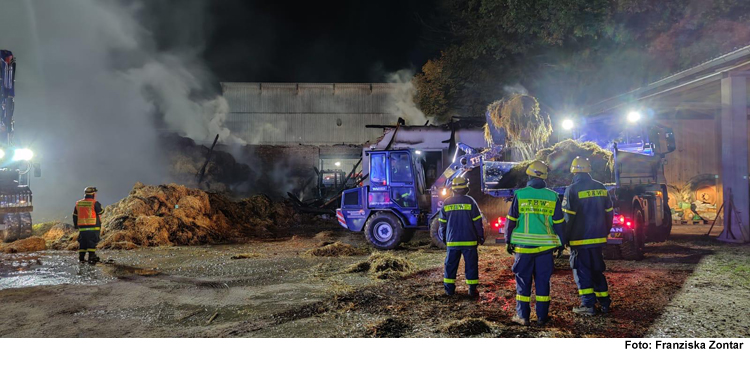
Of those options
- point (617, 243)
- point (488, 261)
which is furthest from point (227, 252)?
point (617, 243)

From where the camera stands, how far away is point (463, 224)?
6230mm

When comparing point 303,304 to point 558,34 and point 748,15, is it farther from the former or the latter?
point 748,15

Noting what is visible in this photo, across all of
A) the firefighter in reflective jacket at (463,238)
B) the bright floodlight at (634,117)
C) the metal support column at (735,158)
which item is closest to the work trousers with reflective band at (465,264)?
the firefighter in reflective jacket at (463,238)

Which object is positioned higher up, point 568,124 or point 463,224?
point 568,124

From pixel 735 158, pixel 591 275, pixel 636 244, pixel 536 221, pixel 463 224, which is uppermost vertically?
pixel 735 158

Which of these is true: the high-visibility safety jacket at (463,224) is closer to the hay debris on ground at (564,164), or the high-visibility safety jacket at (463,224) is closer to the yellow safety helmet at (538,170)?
the yellow safety helmet at (538,170)

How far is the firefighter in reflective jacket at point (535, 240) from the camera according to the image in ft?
16.4

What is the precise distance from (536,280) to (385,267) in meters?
3.58

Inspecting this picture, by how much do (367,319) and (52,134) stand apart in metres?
22.6

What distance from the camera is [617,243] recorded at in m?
8.70

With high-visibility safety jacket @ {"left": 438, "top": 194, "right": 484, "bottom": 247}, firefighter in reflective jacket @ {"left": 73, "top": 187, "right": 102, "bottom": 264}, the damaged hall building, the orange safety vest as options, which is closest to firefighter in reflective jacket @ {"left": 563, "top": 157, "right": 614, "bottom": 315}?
high-visibility safety jacket @ {"left": 438, "top": 194, "right": 484, "bottom": 247}

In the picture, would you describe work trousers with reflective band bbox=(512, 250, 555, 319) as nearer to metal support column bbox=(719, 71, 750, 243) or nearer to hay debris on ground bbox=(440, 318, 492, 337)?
hay debris on ground bbox=(440, 318, 492, 337)

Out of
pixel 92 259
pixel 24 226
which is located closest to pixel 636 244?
pixel 92 259

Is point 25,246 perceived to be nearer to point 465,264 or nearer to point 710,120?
point 465,264
